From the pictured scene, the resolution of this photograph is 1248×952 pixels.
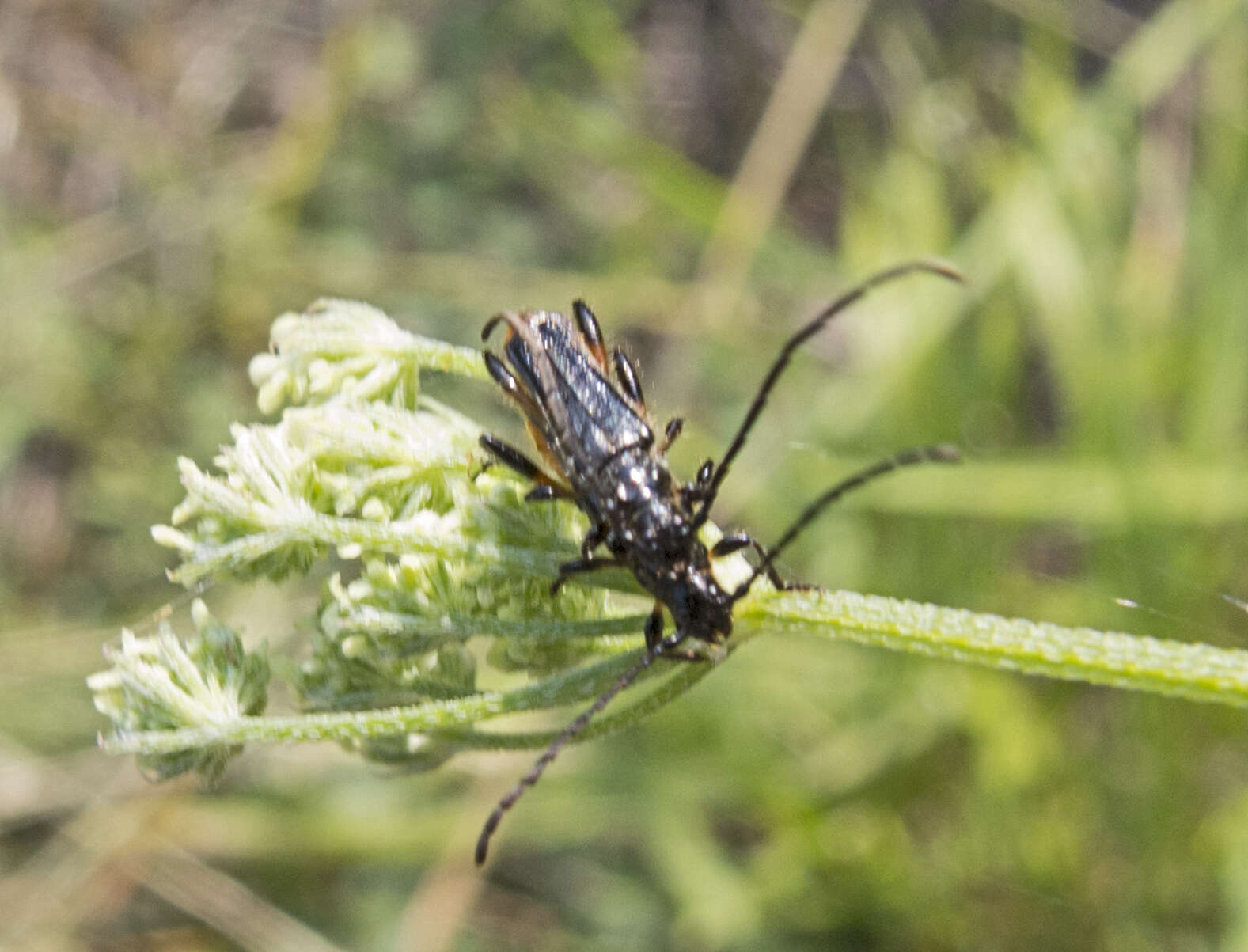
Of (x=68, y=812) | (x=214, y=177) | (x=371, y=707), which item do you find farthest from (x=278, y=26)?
(x=371, y=707)

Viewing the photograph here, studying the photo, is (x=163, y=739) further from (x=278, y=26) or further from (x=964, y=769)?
(x=278, y=26)

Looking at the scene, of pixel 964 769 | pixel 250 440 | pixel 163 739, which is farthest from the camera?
pixel 964 769

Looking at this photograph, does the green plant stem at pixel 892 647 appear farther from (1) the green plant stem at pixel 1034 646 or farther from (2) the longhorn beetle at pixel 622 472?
(2) the longhorn beetle at pixel 622 472

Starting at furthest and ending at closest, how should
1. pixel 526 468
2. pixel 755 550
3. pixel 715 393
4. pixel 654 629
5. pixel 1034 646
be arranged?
pixel 715 393 → pixel 526 468 → pixel 755 550 → pixel 654 629 → pixel 1034 646

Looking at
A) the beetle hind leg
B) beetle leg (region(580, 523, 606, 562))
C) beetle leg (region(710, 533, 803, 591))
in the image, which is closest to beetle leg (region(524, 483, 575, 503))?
the beetle hind leg

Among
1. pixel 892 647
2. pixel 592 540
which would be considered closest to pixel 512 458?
pixel 592 540

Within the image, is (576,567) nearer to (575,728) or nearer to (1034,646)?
(575,728)

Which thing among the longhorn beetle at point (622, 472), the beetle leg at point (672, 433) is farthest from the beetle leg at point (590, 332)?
the beetle leg at point (672, 433)
